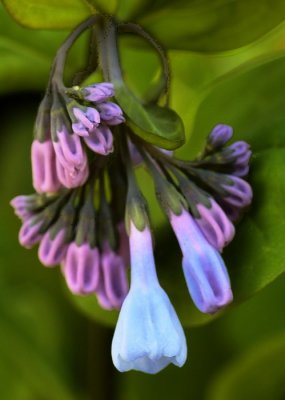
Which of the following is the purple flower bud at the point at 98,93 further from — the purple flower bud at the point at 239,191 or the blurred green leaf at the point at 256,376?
the blurred green leaf at the point at 256,376

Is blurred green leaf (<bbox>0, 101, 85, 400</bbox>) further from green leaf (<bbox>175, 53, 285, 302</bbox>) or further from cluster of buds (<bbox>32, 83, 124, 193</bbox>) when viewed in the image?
cluster of buds (<bbox>32, 83, 124, 193</bbox>)

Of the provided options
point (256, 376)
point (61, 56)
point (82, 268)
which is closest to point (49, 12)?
point (61, 56)

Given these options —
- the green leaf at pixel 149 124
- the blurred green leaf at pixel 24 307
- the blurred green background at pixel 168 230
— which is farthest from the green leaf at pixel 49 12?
the blurred green leaf at pixel 24 307

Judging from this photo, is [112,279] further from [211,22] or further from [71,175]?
[211,22]

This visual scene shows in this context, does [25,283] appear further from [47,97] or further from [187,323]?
[47,97]

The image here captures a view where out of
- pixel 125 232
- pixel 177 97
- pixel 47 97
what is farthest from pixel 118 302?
pixel 177 97

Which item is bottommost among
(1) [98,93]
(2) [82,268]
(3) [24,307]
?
(3) [24,307]
